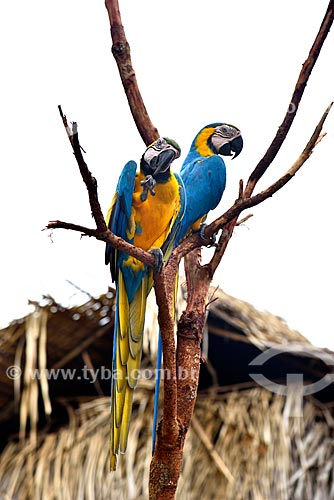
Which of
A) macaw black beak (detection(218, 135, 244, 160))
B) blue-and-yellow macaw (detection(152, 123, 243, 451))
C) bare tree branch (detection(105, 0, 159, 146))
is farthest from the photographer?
macaw black beak (detection(218, 135, 244, 160))

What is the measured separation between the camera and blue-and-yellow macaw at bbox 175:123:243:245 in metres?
1.88

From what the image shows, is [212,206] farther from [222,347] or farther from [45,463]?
[45,463]

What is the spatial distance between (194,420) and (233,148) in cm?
129

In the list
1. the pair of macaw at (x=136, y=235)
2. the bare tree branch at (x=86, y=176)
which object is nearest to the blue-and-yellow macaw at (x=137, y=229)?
the pair of macaw at (x=136, y=235)

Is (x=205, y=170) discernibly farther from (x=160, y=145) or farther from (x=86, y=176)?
(x=86, y=176)

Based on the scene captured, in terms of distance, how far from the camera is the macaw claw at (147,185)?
158 centimetres

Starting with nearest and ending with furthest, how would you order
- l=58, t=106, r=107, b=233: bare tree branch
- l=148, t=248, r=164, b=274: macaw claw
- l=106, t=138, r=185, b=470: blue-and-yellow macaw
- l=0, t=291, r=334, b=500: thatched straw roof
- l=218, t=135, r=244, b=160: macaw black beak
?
1. l=58, t=106, r=107, b=233: bare tree branch
2. l=148, t=248, r=164, b=274: macaw claw
3. l=106, t=138, r=185, b=470: blue-and-yellow macaw
4. l=218, t=135, r=244, b=160: macaw black beak
5. l=0, t=291, r=334, b=500: thatched straw roof

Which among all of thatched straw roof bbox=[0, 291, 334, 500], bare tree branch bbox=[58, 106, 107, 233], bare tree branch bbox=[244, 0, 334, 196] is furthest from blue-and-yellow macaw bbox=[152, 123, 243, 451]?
thatched straw roof bbox=[0, 291, 334, 500]

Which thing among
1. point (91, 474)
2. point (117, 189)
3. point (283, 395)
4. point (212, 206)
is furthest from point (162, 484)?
point (283, 395)

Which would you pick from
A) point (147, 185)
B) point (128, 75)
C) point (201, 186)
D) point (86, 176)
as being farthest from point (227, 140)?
point (86, 176)

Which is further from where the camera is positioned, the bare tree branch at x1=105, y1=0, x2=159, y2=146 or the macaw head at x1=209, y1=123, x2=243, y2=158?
the macaw head at x1=209, y1=123, x2=243, y2=158

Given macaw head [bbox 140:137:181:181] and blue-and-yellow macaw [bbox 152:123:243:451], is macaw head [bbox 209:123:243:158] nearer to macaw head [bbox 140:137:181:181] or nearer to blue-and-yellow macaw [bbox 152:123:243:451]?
blue-and-yellow macaw [bbox 152:123:243:451]

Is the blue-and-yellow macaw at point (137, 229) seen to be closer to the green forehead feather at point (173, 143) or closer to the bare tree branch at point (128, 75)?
the green forehead feather at point (173, 143)

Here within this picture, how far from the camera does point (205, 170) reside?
2.03 meters
